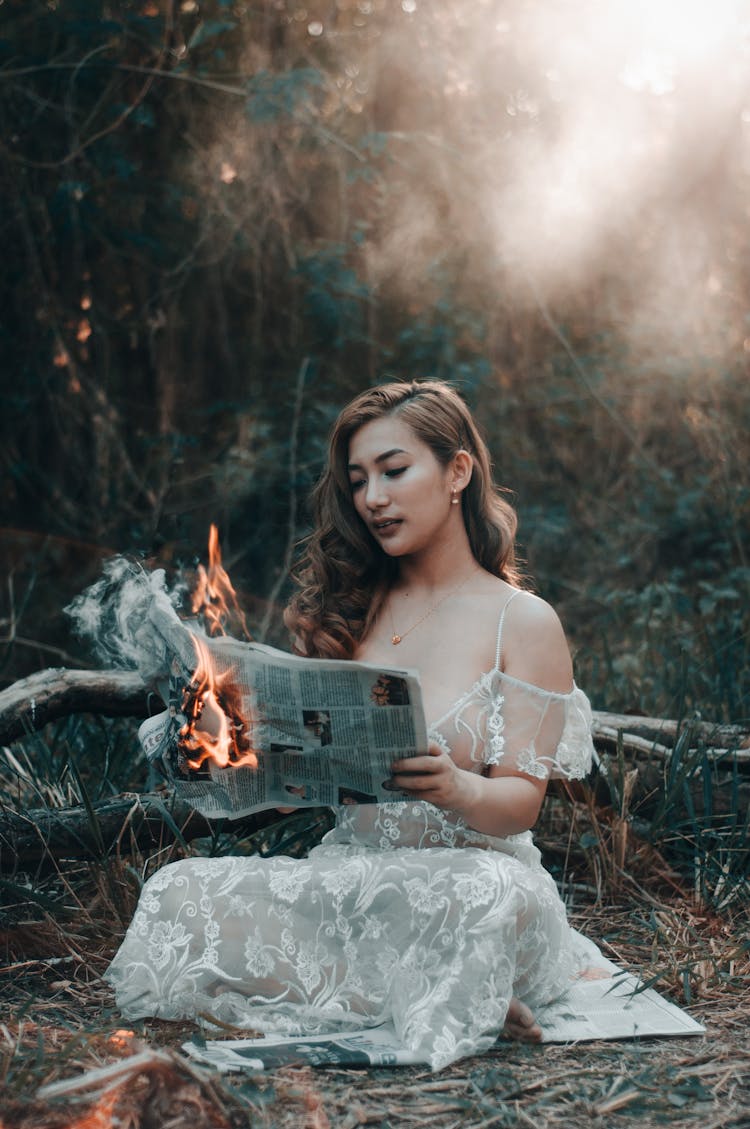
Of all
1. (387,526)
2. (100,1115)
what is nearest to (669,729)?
(387,526)

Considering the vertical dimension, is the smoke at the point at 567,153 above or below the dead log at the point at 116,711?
above

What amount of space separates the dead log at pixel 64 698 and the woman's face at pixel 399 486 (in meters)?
1.00

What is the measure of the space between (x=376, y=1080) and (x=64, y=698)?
56.8 inches

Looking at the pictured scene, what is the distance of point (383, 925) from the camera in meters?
2.38

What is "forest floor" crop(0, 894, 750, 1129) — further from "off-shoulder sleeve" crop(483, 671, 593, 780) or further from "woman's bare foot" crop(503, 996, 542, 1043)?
"off-shoulder sleeve" crop(483, 671, 593, 780)

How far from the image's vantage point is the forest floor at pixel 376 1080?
1833mm

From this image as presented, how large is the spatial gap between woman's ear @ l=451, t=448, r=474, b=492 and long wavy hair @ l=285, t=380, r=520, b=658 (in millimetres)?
17

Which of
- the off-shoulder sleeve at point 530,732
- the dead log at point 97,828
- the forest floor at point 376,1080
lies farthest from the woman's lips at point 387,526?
the forest floor at point 376,1080

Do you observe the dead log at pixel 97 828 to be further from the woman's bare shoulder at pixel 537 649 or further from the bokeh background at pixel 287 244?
the bokeh background at pixel 287 244

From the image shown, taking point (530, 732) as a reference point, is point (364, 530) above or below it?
above

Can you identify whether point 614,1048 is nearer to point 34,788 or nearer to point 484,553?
point 484,553

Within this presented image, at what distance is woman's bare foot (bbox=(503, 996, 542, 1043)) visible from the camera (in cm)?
231

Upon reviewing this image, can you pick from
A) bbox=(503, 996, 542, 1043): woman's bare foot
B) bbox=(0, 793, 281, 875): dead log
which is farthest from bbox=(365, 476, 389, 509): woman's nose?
bbox=(503, 996, 542, 1043): woman's bare foot

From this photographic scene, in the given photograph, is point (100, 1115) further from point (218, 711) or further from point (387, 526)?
point (387, 526)
